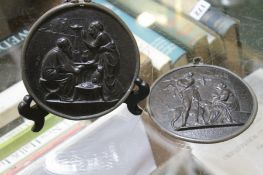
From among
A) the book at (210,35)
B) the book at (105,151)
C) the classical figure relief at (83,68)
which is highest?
the classical figure relief at (83,68)

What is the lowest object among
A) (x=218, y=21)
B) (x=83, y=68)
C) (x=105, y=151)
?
(x=105, y=151)

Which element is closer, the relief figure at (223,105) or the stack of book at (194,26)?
the relief figure at (223,105)

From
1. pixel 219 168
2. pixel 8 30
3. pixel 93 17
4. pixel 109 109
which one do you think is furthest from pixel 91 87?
pixel 8 30

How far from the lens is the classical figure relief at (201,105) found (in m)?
1.22

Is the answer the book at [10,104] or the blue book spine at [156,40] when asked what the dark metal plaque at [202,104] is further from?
the book at [10,104]

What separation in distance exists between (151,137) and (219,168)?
20cm

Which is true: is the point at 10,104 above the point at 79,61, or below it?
below

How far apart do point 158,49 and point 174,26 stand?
0.13 metres

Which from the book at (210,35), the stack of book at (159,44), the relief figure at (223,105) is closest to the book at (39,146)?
the stack of book at (159,44)

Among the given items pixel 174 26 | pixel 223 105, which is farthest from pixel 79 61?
pixel 174 26

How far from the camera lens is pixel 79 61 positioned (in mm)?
1153

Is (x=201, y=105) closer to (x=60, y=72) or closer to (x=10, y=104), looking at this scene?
(x=60, y=72)

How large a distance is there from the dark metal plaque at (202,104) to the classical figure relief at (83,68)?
152 millimetres

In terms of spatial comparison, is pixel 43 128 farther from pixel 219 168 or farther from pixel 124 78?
pixel 219 168
